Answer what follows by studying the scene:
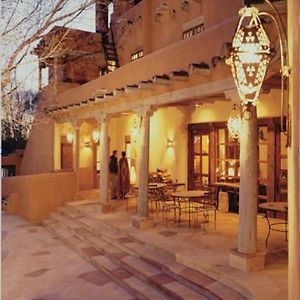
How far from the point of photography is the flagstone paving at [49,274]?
269 inches

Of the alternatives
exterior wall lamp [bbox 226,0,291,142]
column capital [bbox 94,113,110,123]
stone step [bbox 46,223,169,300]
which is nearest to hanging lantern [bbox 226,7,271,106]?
exterior wall lamp [bbox 226,0,291,142]

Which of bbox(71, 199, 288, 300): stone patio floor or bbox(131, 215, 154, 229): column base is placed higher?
bbox(131, 215, 154, 229): column base

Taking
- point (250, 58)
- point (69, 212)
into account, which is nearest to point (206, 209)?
point (250, 58)

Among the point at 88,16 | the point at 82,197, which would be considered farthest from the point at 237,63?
the point at 82,197

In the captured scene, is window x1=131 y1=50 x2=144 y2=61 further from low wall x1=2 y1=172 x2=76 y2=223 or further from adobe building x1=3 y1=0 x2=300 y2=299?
low wall x1=2 y1=172 x2=76 y2=223

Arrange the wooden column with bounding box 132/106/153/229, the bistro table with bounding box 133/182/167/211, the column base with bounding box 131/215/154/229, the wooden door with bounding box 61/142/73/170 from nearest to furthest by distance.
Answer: the column base with bounding box 131/215/154/229
the wooden column with bounding box 132/106/153/229
the bistro table with bounding box 133/182/167/211
the wooden door with bounding box 61/142/73/170

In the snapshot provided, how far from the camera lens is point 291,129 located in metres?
3.36

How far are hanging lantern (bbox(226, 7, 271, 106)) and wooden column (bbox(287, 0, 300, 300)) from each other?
1.42 meters

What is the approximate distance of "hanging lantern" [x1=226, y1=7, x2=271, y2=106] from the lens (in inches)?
189

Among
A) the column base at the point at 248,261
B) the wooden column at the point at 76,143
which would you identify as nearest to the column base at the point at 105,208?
the wooden column at the point at 76,143

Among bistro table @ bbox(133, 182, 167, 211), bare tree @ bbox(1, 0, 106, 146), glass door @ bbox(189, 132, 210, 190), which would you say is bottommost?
bistro table @ bbox(133, 182, 167, 211)

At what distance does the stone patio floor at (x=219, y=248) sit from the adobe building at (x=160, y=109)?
416mm

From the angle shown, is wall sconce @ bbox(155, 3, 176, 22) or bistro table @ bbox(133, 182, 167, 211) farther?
wall sconce @ bbox(155, 3, 176, 22)

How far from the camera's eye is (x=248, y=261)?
6043 millimetres
